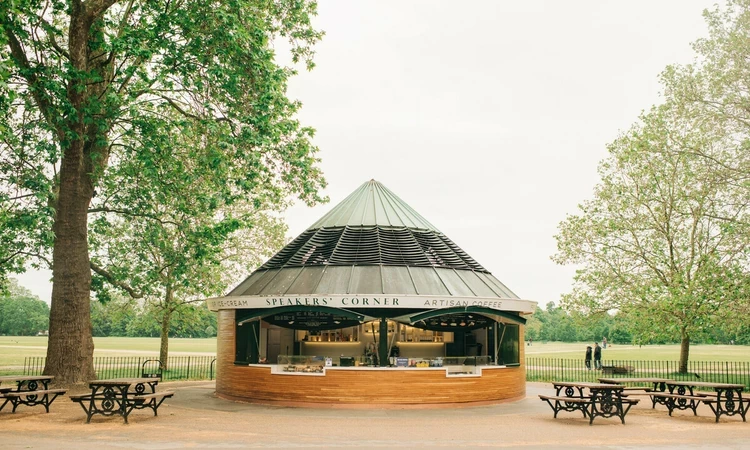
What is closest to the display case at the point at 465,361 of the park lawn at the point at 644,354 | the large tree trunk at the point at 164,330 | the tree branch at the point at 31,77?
the tree branch at the point at 31,77

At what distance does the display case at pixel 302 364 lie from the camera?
17.8 m

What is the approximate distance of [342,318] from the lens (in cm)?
1909

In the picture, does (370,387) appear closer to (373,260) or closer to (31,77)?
(373,260)

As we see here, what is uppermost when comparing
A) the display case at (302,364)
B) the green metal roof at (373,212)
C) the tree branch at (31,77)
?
the tree branch at (31,77)

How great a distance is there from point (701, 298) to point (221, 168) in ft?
52.7

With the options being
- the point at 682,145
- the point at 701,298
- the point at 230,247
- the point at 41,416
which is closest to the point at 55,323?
the point at 41,416

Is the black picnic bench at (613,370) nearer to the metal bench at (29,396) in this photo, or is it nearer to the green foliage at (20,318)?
the metal bench at (29,396)

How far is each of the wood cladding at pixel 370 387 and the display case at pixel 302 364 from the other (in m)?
0.27

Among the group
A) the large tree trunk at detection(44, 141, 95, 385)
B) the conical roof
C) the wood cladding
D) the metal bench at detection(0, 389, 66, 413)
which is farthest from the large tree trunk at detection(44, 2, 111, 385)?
the wood cladding

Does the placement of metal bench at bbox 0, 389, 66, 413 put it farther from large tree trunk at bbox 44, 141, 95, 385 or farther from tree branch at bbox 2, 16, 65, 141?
tree branch at bbox 2, 16, 65, 141

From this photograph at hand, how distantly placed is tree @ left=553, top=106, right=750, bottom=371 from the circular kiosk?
289 inches

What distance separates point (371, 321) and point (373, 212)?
16.5ft

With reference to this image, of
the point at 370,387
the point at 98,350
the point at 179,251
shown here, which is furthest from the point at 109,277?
the point at 98,350

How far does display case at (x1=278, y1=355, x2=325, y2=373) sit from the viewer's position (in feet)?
58.5
